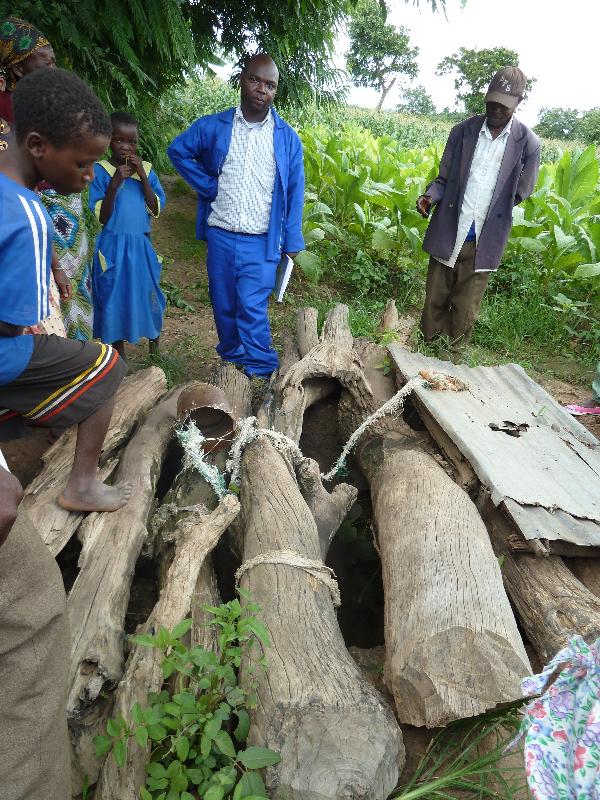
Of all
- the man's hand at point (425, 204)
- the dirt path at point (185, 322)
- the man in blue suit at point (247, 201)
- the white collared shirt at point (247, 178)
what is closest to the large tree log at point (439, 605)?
the dirt path at point (185, 322)

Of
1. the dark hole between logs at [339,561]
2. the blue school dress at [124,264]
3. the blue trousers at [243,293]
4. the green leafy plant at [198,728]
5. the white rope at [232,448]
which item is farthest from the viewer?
the blue trousers at [243,293]

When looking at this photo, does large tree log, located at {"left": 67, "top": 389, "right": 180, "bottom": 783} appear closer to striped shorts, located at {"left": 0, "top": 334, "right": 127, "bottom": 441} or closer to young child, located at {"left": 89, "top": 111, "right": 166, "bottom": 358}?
striped shorts, located at {"left": 0, "top": 334, "right": 127, "bottom": 441}

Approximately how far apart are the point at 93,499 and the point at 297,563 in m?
0.88

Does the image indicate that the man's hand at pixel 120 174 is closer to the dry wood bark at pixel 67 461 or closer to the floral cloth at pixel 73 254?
the floral cloth at pixel 73 254

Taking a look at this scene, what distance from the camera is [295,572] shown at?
2219 mm

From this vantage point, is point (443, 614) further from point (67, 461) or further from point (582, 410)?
point (582, 410)

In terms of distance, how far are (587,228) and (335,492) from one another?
18.5 ft

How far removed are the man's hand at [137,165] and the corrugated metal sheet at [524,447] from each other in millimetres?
1984

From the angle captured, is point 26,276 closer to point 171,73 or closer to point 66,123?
point 66,123

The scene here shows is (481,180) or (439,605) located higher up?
(481,180)

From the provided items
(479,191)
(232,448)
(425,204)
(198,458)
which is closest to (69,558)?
(198,458)

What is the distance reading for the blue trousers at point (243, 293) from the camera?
4.59 meters

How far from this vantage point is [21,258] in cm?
189

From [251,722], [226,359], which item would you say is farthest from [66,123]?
[226,359]
